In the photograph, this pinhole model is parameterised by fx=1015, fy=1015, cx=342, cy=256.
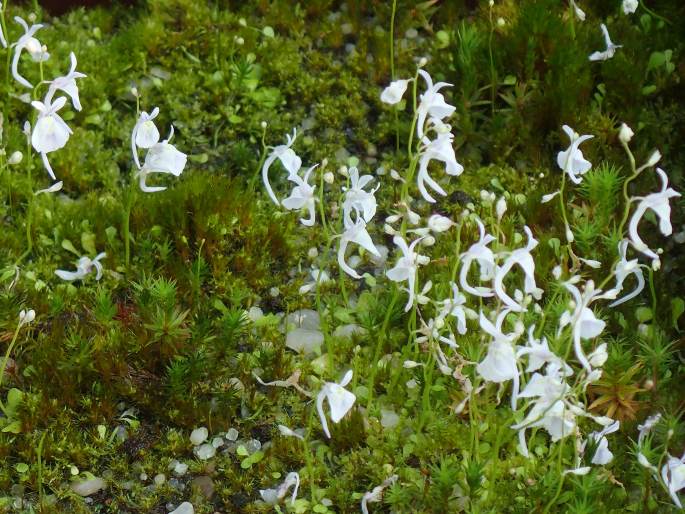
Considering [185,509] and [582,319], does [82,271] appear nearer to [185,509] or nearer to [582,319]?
[185,509]

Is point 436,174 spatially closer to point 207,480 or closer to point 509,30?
point 509,30

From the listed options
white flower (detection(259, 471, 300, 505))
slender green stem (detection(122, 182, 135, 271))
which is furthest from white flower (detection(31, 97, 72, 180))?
white flower (detection(259, 471, 300, 505))

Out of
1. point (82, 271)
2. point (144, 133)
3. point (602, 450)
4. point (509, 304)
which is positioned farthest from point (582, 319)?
point (82, 271)

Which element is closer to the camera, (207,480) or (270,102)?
(207,480)

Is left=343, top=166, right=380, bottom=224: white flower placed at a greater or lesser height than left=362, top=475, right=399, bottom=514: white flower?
greater

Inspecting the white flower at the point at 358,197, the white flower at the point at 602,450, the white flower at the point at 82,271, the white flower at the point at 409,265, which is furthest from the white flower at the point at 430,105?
the white flower at the point at 82,271

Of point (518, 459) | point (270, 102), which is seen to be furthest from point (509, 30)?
point (518, 459)

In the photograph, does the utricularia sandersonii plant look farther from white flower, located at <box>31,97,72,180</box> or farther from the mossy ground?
white flower, located at <box>31,97,72,180</box>
